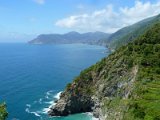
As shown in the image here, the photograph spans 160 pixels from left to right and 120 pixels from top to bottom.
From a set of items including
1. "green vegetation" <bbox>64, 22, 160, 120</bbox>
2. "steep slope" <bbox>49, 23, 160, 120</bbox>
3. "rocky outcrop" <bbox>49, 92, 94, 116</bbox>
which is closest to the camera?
"green vegetation" <bbox>64, 22, 160, 120</bbox>

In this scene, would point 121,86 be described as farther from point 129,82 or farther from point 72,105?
point 72,105

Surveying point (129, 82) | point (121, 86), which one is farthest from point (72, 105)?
point (129, 82)

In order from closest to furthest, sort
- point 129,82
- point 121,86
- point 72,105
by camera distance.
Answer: point 129,82
point 121,86
point 72,105

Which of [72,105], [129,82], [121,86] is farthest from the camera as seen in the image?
[72,105]

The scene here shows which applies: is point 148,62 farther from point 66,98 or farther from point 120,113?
point 66,98

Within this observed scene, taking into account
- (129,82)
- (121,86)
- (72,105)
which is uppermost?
(129,82)

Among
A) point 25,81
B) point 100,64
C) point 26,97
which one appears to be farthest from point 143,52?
point 25,81

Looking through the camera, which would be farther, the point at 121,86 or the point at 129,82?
the point at 121,86

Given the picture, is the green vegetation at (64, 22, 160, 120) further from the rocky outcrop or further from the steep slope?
the rocky outcrop

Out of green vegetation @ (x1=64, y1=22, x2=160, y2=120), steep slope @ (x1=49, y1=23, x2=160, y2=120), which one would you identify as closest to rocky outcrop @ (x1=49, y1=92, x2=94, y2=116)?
steep slope @ (x1=49, y1=23, x2=160, y2=120)
